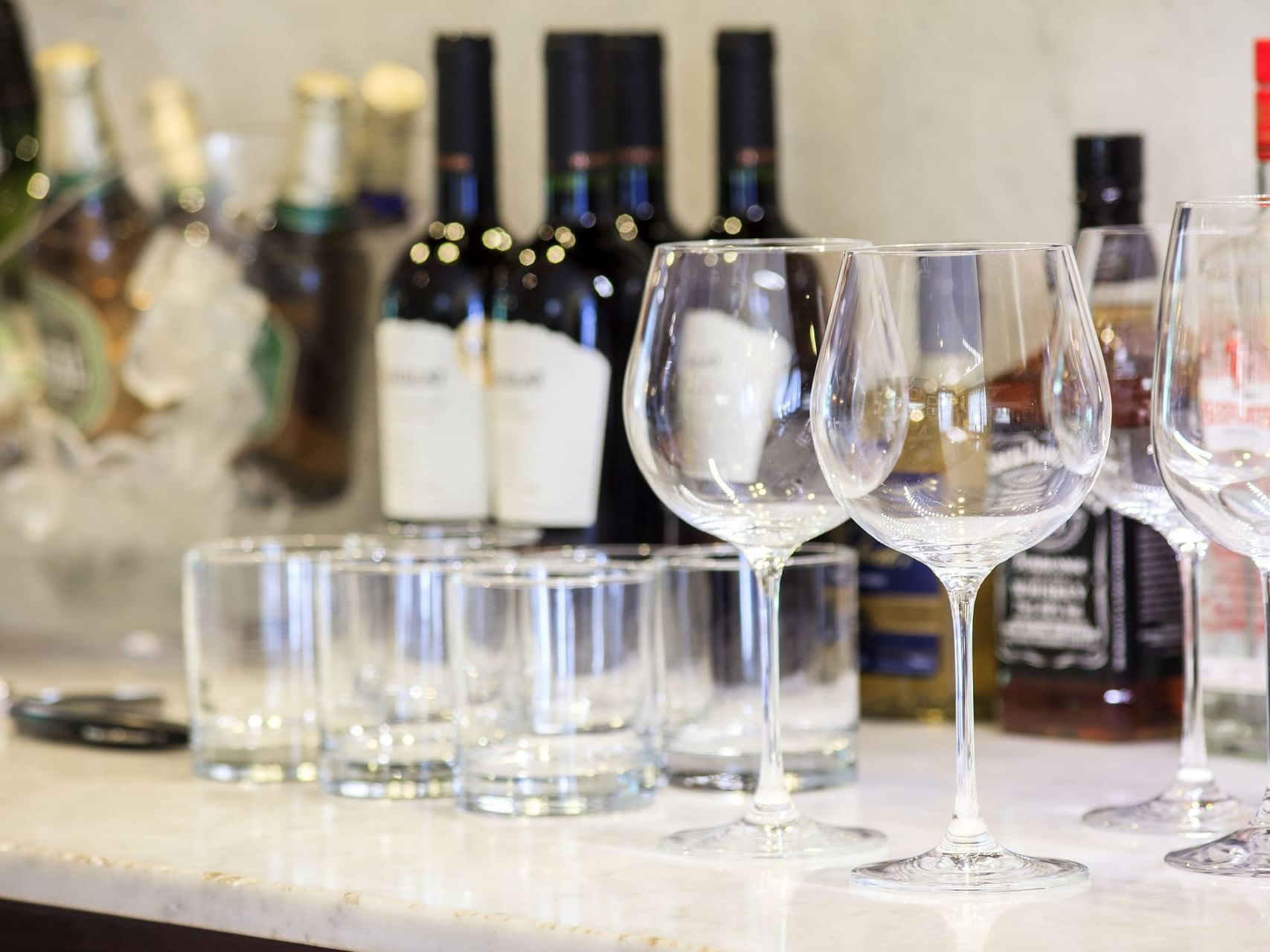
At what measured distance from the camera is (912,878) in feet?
2.56

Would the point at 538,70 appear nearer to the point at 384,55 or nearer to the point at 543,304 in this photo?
the point at 384,55

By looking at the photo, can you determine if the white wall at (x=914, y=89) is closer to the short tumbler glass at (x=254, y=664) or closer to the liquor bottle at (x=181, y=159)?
the liquor bottle at (x=181, y=159)

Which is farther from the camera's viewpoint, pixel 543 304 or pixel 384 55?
pixel 384 55

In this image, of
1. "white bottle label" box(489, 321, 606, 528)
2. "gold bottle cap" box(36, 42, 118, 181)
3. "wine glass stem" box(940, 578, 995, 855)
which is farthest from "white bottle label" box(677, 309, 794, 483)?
"gold bottle cap" box(36, 42, 118, 181)

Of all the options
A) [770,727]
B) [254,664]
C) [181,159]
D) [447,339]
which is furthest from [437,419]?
[770,727]

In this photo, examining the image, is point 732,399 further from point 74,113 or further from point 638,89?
point 74,113

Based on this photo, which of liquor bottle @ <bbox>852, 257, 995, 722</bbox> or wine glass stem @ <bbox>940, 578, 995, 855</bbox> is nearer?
wine glass stem @ <bbox>940, 578, 995, 855</bbox>

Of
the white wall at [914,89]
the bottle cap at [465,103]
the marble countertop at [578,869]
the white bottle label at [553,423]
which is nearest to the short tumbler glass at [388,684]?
the marble countertop at [578,869]

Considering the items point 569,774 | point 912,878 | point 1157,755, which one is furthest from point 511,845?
point 1157,755

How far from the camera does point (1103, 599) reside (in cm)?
111

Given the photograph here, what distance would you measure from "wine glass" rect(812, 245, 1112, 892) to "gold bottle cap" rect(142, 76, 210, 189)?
839mm

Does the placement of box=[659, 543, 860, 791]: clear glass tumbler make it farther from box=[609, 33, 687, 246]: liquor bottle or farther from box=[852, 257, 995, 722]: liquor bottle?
box=[609, 33, 687, 246]: liquor bottle

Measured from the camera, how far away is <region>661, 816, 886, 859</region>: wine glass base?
0.85 m

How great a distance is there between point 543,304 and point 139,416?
419 mm
